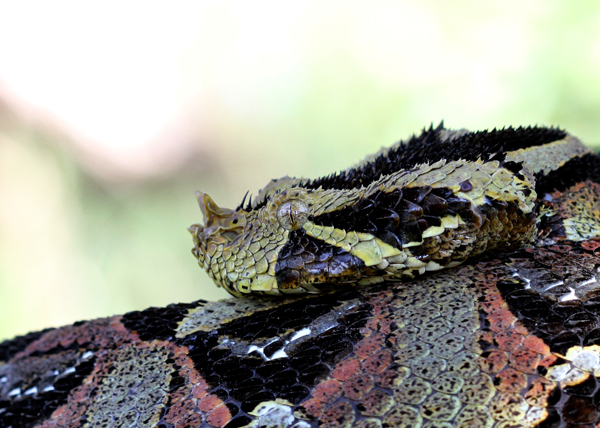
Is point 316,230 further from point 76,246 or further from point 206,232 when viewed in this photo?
point 76,246

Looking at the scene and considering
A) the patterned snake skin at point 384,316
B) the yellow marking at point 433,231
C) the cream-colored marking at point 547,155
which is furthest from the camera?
the cream-colored marking at point 547,155

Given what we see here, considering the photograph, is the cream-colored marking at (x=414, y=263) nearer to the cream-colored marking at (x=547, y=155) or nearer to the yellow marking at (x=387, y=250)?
the yellow marking at (x=387, y=250)

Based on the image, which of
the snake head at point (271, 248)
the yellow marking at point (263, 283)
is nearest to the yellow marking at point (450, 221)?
the snake head at point (271, 248)

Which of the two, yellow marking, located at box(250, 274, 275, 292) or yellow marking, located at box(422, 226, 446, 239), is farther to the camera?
yellow marking, located at box(250, 274, 275, 292)

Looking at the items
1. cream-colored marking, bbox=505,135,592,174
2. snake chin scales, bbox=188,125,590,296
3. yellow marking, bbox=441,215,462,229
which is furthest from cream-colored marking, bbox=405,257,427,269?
cream-colored marking, bbox=505,135,592,174

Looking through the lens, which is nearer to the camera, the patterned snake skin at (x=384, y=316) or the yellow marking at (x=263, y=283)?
the patterned snake skin at (x=384, y=316)

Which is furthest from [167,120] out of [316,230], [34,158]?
[316,230]

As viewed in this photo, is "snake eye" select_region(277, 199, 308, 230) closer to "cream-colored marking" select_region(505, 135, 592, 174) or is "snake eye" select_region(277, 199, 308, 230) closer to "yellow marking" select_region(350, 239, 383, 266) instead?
"yellow marking" select_region(350, 239, 383, 266)
